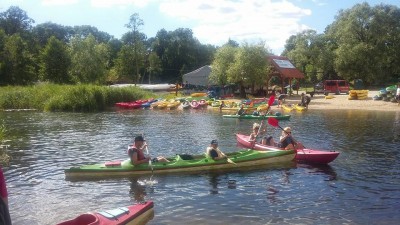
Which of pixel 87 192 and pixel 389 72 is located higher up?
pixel 389 72

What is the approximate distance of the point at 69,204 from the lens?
10.9 metres

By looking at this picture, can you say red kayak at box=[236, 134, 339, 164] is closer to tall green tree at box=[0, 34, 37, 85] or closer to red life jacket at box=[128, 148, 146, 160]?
red life jacket at box=[128, 148, 146, 160]

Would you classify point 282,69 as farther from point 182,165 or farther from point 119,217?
point 119,217

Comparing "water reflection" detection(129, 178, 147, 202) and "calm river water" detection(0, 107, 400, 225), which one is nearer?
"calm river water" detection(0, 107, 400, 225)

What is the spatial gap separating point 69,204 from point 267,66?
3761cm

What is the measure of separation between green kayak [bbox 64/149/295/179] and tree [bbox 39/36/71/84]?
47.7 m

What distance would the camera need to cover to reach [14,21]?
89.3m

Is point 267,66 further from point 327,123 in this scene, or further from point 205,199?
point 205,199

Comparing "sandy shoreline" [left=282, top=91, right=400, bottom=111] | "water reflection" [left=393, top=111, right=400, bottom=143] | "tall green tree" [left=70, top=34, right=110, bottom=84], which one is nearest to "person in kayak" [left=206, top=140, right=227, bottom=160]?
"water reflection" [left=393, top=111, right=400, bottom=143]

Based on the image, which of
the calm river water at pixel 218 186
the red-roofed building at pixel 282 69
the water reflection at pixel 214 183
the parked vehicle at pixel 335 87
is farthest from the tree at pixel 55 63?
A: the water reflection at pixel 214 183

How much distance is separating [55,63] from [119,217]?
2134 inches

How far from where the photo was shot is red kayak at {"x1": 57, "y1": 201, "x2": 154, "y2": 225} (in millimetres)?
7312

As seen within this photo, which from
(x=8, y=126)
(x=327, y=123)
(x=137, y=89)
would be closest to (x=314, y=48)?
(x=137, y=89)

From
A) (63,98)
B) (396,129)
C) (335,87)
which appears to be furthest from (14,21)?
(396,129)
